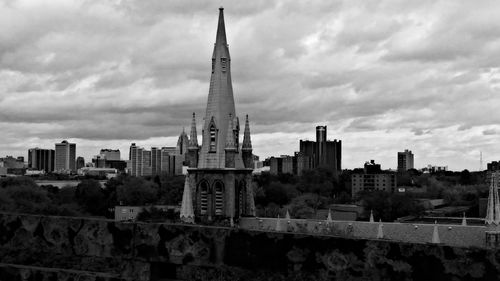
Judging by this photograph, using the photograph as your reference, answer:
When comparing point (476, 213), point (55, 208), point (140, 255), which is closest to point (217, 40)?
point (55, 208)

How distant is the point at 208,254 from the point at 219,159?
28131mm

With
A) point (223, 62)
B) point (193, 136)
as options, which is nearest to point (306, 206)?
point (193, 136)

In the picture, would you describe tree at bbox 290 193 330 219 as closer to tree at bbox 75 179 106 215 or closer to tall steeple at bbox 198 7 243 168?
tall steeple at bbox 198 7 243 168

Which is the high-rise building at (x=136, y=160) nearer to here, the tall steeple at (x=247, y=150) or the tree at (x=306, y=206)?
the tree at (x=306, y=206)

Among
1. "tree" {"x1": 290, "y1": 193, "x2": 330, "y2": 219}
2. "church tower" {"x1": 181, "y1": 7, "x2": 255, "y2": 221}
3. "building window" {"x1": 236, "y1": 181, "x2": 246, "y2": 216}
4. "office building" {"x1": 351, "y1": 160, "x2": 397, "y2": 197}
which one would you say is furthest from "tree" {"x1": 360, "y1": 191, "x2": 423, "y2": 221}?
"office building" {"x1": 351, "y1": 160, "x2": 397, "y2": 197}

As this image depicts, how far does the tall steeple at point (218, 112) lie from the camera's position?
3516cm

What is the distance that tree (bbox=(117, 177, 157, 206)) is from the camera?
8925 centimetres

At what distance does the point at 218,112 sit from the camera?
3525 centimetres

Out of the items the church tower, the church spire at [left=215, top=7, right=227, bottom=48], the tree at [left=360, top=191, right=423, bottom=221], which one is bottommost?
the tree at [left=360, top=191, right=423, bottom=221]

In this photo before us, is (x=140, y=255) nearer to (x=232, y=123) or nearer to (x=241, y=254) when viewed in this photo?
(x=241, y=254)

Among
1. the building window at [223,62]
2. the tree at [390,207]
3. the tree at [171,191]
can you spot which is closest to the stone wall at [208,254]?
the building window at [223,62]

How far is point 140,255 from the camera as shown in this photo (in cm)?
732

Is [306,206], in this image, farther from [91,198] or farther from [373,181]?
[373,181]

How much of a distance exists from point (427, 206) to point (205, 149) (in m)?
52.2
